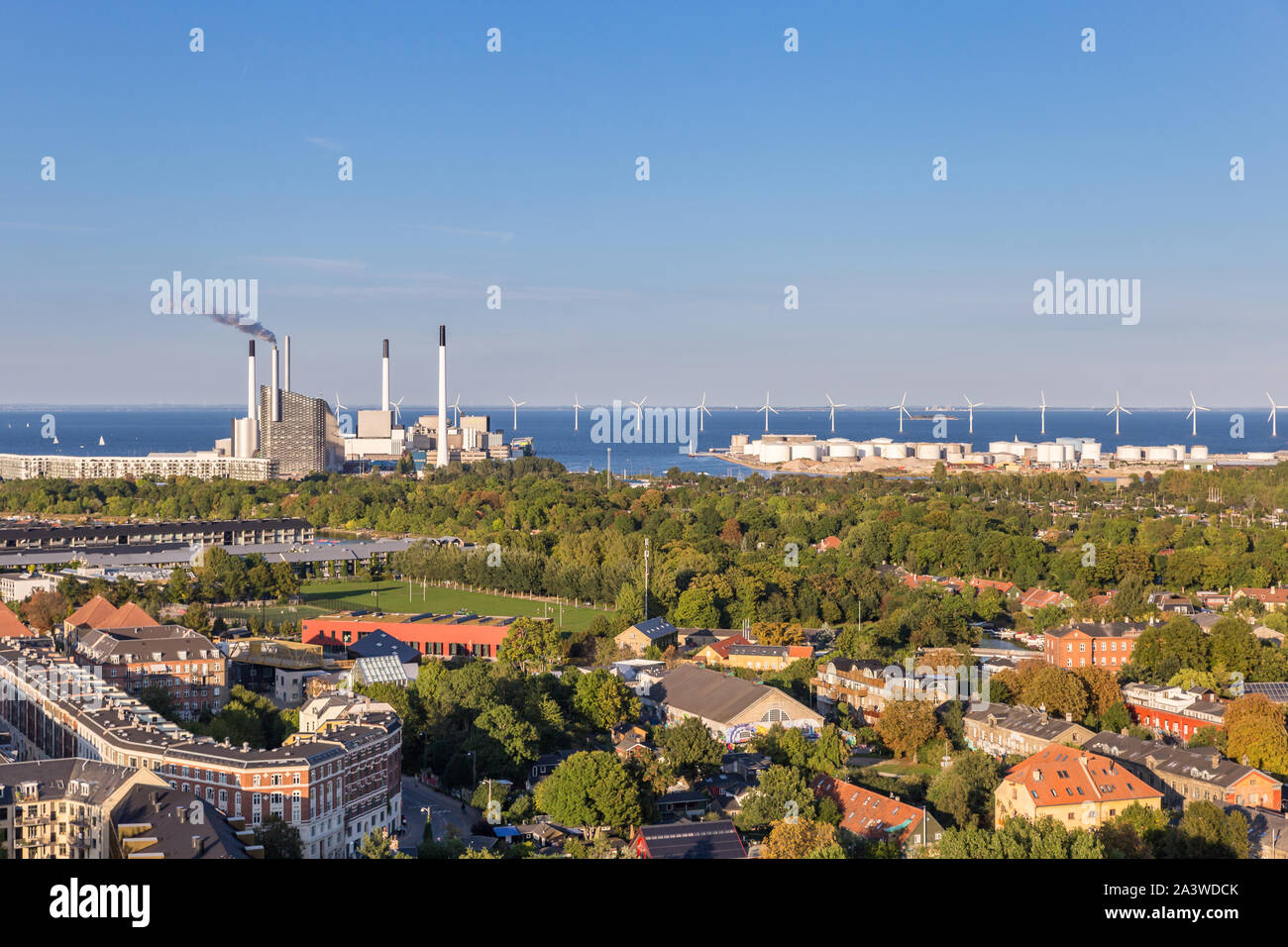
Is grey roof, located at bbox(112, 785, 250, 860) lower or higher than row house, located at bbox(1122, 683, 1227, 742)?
higher

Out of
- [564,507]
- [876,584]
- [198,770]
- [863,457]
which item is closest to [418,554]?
[564,507]

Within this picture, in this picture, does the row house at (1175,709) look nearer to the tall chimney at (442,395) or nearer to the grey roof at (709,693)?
the grey roof at (709,693)

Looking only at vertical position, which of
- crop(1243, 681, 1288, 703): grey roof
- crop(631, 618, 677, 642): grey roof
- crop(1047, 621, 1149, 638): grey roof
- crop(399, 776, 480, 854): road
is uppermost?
crop(1047, 621, 1149, 638): grey roof

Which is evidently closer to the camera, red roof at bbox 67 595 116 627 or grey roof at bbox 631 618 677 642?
grey roof at bbox 631 618 677 642

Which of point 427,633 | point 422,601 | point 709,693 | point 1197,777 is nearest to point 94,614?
point 427,633

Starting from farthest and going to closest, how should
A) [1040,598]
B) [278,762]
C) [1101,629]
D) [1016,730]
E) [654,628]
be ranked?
[1040,598]
[654,628]
[1101,629]
[1016,730]
[278,762]

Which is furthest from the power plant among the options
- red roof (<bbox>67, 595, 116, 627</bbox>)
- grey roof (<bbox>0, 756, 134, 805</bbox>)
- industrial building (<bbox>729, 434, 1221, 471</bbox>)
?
grey roof (<bbox>0, 756, 134, 805</bbox>)

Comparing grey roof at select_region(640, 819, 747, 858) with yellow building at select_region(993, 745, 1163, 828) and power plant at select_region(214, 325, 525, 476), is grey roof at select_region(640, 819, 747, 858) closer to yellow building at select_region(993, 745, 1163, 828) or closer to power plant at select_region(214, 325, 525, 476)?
yellow building at select_region(993, 745, 1163, 828)

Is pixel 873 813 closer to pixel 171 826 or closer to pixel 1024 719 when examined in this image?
pixel 1024 719
